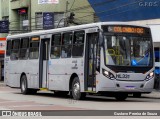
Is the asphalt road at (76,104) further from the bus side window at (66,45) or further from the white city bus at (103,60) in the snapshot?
the bus side window at (66,45)

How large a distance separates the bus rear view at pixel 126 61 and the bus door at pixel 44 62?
557 centimetres

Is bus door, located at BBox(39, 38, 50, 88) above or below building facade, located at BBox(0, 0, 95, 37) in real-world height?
below

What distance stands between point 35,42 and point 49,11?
22081 mm

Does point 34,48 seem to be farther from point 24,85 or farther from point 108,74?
point 108,74

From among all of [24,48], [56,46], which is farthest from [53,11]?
[56,46]

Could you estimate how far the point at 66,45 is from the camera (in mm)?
24078

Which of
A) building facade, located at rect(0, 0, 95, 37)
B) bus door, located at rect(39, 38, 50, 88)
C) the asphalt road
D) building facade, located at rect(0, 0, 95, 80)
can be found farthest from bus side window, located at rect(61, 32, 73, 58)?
building facade, located at rect(0, 0, 95, 37)

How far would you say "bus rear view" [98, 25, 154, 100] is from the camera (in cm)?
2127

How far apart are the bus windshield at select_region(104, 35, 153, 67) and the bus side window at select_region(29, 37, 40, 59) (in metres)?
6.93

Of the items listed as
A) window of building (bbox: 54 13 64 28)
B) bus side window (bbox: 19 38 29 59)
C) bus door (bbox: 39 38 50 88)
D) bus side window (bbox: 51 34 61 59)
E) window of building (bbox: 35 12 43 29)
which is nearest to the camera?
bus side window (bbox: 51 34 61 59)

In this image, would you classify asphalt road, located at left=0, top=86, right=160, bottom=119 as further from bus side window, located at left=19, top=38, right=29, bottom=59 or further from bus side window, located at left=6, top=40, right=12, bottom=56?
bus side window, located at left=6, top=40, right=12, bottom=56

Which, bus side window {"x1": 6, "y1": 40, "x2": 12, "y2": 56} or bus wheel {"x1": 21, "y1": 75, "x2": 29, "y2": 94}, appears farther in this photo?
bus side window {"x1": 6, "y1": 40, "x2": 12, "y2": 56}

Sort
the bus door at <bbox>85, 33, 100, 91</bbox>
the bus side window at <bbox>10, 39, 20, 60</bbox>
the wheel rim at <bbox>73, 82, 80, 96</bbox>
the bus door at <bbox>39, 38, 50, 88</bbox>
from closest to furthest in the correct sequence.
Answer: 1. the bus door at <bbox>85, 33, 100, 91</bbox>
2. the wheel rim at <bbox>73, 82, 80, 96</bbox>
3. the bus door at <bbox>39, 38, 50, 88</bbox>
4. the bus side window at <bbox>10, 39, 20, 60</bbox>

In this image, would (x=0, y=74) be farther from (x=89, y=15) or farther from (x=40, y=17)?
(x=89, y=15)
